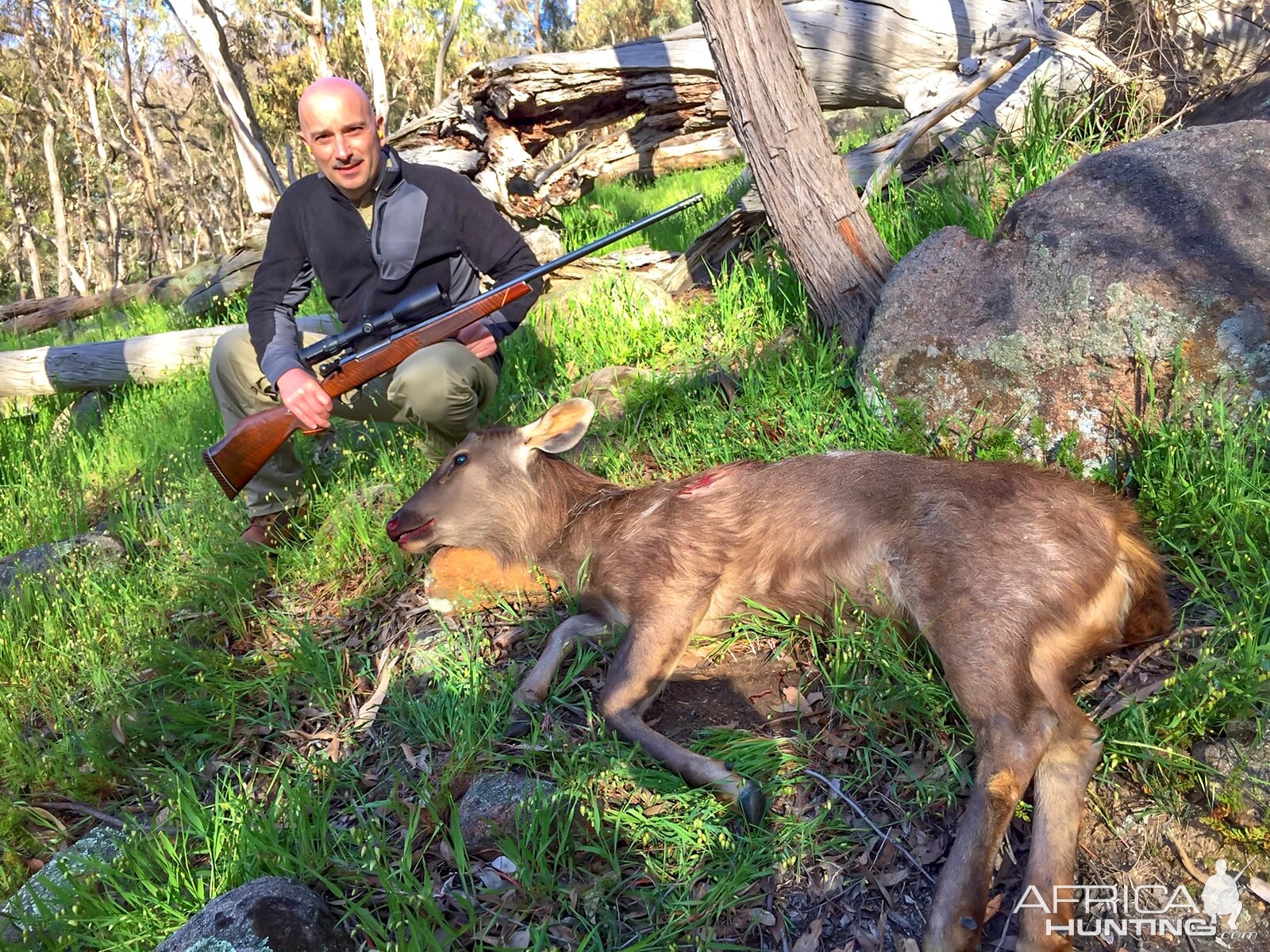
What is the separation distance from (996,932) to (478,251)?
4.70m

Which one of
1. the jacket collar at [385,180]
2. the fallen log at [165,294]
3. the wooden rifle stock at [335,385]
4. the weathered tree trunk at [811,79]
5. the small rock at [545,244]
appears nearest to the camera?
the wooden rifle stock at [335,385]

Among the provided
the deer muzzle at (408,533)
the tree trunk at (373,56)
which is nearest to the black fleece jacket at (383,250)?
the deer muzzle at (408,533)

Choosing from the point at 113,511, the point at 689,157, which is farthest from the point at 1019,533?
the point at 689,157

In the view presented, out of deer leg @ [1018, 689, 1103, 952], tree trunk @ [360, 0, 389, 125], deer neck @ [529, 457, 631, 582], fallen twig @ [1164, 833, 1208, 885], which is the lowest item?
fallen twig @ [1164, 833, 1208, 885]

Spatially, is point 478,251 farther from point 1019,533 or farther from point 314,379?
point 1019,533

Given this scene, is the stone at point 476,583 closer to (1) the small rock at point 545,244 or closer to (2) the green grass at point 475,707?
(2) the green grass at point 475,707

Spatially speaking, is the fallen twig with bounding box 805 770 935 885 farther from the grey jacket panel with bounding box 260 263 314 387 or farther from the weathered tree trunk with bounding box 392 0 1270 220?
the weathered tree trunk with bounding box 392 0 1270 220

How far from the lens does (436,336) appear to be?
5.17 m

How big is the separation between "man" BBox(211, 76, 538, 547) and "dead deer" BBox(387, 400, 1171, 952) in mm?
923

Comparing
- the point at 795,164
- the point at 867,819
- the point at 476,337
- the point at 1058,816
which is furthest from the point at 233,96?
the point at 1058,816

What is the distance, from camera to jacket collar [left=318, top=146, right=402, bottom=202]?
5219 mm

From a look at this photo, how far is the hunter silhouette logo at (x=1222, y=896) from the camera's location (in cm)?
234

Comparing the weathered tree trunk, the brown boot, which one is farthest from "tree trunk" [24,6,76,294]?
the brown boot

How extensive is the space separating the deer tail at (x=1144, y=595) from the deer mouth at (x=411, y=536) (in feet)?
10.3
